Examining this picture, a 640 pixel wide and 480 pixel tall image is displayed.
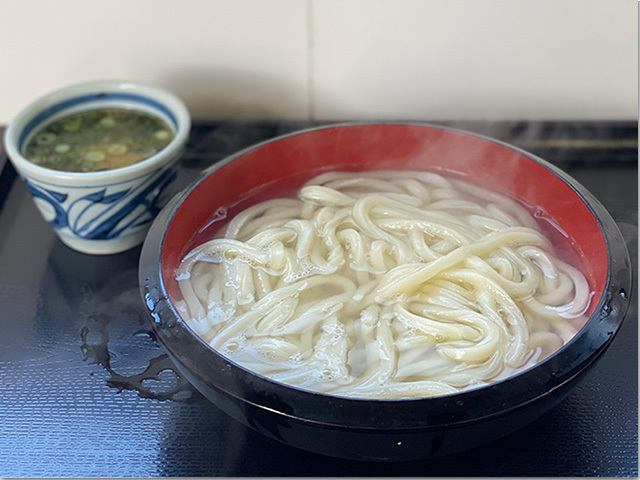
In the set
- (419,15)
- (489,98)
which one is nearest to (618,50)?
(489,98)

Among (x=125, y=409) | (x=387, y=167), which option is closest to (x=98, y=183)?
(x=125, y=409)

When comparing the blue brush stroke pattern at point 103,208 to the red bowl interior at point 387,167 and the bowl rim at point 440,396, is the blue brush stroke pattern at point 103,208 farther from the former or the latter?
the bowl rim at point 440,396

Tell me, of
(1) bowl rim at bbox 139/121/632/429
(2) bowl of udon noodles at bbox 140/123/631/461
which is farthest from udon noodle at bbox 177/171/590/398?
(1) bowl rim at bbox 139/121/632/429

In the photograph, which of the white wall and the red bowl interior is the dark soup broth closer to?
the white wall

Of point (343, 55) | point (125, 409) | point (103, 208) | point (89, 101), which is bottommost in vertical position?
point (125, 409)

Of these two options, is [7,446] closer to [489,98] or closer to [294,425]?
[294,425]

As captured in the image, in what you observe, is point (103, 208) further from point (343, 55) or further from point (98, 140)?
point (343, 55)
